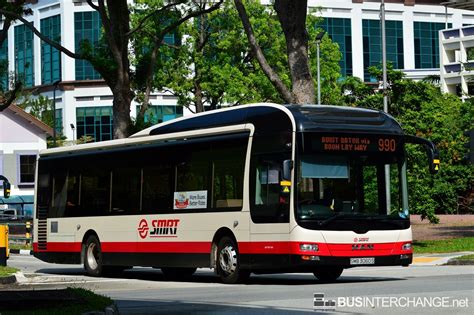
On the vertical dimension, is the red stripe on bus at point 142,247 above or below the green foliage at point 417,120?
below

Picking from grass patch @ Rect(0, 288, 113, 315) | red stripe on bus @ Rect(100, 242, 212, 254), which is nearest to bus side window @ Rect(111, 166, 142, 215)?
red stripe on bus @ Rect(100, 242, 212, 254)

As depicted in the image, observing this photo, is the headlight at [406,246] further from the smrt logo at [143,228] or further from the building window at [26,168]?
the building window at [26,168]

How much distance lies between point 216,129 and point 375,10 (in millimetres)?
81471

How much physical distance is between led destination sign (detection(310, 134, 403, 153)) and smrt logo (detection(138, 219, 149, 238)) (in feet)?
17.6

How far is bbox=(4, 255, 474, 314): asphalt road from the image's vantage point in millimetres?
16094

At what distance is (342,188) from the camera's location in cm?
2234

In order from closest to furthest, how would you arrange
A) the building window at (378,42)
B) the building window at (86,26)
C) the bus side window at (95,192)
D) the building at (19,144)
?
the bus side window at (95,192) < the building at (19,144) < the building window at (86,26) < the building window at (378,42)

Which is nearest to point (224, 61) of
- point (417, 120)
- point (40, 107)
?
point (40, 107)

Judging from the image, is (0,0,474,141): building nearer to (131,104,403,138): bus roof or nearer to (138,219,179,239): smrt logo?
(138,219,179,239): smrt logo

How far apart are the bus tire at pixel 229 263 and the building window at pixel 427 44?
278 ft

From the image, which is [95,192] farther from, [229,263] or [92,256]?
[229,263]

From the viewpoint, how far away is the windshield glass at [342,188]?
72.6 feet

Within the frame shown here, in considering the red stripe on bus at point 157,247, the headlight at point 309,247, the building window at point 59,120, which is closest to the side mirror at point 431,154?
the headlight at point 309,247

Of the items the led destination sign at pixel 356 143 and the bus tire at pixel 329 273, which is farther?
the bus tire at pixel 329 273
